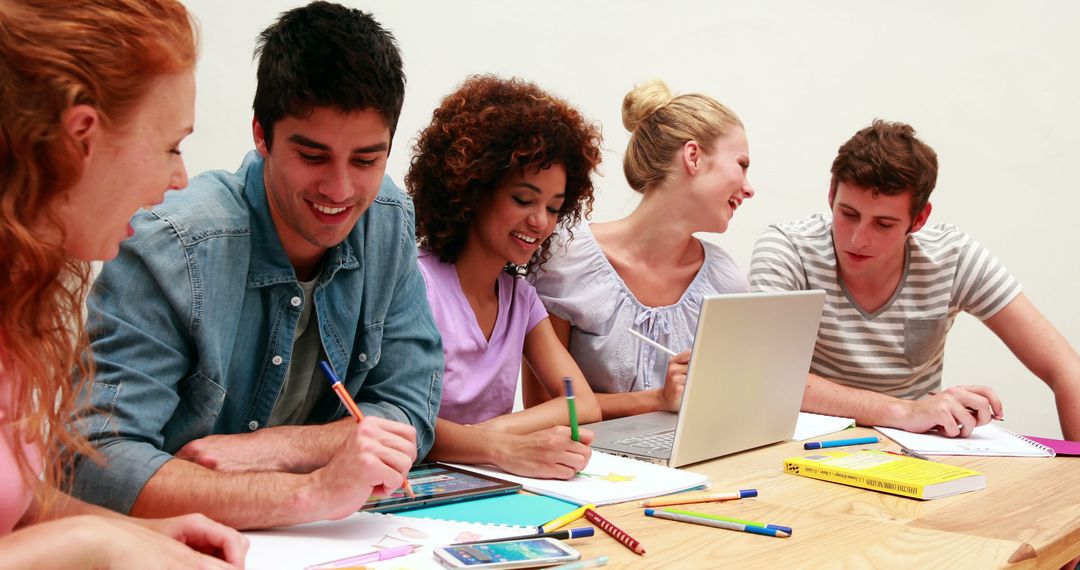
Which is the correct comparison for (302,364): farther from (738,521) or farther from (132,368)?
(738,521)

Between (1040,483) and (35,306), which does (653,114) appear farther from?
(35,306)

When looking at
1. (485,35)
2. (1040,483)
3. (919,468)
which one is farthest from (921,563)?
(485,35)

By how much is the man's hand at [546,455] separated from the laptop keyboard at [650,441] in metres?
0.19

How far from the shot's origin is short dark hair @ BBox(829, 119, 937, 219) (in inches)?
89.0

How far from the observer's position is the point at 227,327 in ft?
4.39

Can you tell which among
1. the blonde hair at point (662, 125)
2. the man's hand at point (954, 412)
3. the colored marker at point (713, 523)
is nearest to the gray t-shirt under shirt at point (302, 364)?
the colored marker at point (713, 523)

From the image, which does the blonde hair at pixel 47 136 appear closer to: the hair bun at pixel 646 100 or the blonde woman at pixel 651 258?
the blonde woman at pixel 651 258

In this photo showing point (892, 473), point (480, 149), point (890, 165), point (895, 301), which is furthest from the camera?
point (895, 301)

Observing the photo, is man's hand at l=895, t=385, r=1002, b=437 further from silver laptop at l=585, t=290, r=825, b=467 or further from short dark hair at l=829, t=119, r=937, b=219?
short dark hair at l=829, t=119, r=937, b=219

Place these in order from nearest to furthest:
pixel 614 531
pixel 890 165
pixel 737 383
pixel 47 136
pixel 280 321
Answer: pixel 47 136 → pixel 614 531 → pixel 280 321 → pixel 737 383 → pixel 890 165

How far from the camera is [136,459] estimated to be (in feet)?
3.89

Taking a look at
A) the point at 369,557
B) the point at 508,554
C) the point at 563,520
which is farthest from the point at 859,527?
the point at 369,557

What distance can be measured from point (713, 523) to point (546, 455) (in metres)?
0.29

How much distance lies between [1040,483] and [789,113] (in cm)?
233
